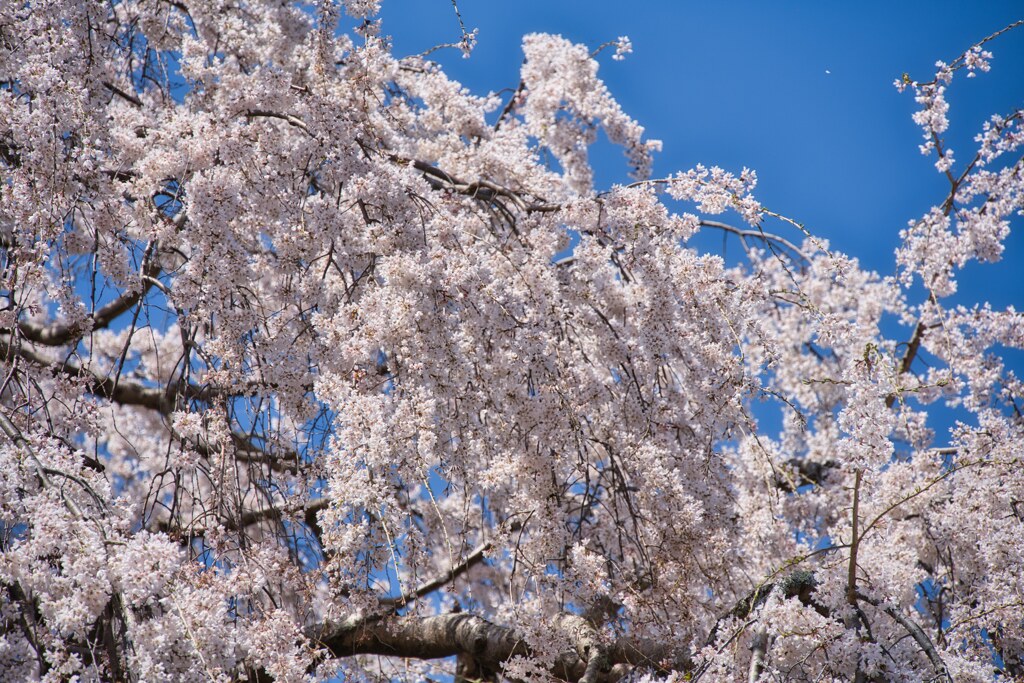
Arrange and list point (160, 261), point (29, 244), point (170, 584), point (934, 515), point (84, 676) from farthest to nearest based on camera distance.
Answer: point (160, 261)
point (934, 515)
point (29, 244)
point (170, 584)
point (84, 676)

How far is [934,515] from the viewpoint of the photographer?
4.91 metres

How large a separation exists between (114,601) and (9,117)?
2205 mm

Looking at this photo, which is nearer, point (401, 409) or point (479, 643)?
point (401, 409)

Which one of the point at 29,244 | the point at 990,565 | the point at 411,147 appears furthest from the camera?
the point at 411,147

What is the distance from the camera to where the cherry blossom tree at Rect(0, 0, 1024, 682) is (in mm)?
3352

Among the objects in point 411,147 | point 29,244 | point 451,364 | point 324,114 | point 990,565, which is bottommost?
point 990,565

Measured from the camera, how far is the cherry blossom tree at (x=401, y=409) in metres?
3.35

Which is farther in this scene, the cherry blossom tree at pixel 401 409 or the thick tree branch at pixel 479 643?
the thick tree branch at pixel 479 643

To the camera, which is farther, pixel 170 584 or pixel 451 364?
pixel 451 364

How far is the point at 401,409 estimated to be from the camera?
3680 mm

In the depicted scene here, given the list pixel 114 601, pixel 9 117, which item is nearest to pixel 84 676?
pixel 114 601

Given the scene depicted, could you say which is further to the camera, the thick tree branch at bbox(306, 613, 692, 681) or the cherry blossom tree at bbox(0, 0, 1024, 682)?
the thick tree branch at bbox(306, 613, 692, 681)

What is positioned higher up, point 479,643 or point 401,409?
point 401,409

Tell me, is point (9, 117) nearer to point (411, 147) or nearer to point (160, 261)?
point (160, 261)
